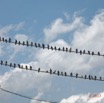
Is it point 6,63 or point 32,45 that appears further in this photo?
point 6,63

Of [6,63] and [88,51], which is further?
[6,63]

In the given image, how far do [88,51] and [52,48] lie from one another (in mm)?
7216

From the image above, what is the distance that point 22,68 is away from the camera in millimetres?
68375

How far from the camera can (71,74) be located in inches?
2739

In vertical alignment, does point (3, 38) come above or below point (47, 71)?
above

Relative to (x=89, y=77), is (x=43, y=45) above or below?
above

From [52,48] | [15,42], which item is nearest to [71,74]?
[52,48]

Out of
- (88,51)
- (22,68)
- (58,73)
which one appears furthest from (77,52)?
(22,68)

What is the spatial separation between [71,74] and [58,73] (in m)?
2.73

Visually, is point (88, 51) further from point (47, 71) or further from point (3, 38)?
point (3, 38)

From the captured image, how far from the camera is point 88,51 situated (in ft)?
219

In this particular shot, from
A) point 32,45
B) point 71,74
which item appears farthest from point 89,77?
point 32,45

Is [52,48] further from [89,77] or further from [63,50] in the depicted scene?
[89,77]

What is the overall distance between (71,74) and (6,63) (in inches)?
555
